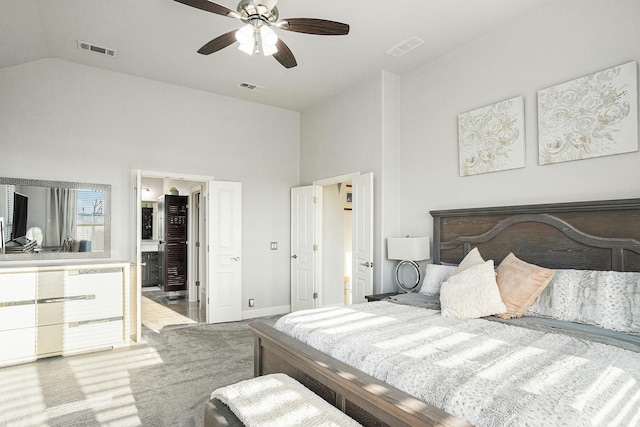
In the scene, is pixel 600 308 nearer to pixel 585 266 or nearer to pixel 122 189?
pixel 585 266

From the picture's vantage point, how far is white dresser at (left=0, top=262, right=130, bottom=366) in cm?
345

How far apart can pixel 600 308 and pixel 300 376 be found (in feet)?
6.41

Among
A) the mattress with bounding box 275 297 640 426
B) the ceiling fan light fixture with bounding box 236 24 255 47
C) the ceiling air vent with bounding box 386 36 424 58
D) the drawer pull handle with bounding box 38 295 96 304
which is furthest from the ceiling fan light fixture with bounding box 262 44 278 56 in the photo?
the drawer pull handle with bounding box 38 295 96 304

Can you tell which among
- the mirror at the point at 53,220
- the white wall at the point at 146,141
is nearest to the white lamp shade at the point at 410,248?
the white wall at the point at 146,141

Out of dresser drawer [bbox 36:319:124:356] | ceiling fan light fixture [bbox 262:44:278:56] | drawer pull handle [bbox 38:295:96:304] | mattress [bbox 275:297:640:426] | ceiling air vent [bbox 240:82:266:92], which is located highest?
ceiling air vent [bbox 240:82:266:92]

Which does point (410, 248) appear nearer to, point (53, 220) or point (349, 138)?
point (349, 138)

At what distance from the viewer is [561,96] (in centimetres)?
303

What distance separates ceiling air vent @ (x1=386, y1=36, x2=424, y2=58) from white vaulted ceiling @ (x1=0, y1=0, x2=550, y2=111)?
0.06 metres

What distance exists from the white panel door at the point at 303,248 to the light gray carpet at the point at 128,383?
1447 mm

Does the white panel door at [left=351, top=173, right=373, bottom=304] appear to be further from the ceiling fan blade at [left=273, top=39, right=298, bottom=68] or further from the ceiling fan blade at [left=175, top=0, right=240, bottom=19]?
the ceiling fan blade at [left=175, top=0, right=240, bottom=19]

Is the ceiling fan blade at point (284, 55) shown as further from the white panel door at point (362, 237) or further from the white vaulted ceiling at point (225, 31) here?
the white panel door at point (362, 237)

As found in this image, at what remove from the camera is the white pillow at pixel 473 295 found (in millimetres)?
2596

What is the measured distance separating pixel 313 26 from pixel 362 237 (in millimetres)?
→ 2554

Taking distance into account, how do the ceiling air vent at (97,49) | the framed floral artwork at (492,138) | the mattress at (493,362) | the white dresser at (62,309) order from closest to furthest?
1. the mattress at (493,362)
2. the framed floral artwork at (492,138)
3. the white dresser at (62,309)
4. the ceiling air vent at (97,49)
